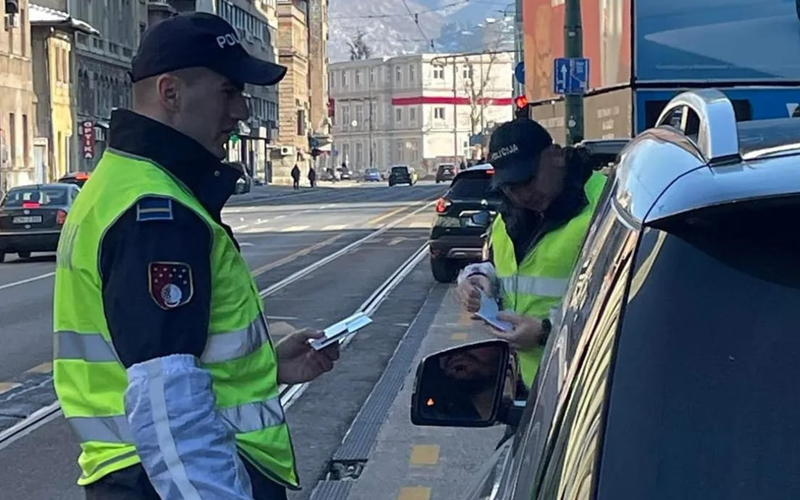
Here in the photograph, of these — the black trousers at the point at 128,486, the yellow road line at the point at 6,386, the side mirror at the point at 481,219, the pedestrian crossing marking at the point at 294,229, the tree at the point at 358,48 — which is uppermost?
the tree at the point at 358,48

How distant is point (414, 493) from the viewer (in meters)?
7.25

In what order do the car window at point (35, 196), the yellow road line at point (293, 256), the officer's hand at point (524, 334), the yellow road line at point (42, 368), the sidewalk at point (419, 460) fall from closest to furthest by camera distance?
the officer's hand at point (524, 334) → the sidewalk at point (419, 460) → the yellow road line at point (42, 368) → the yellow road line at point (293, 256) → the car window at point (35, 196)

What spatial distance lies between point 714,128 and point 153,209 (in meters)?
1.21

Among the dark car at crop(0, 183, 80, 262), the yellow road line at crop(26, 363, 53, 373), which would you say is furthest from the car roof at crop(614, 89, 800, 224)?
the dark car at crop(0, 183, 80, 262)

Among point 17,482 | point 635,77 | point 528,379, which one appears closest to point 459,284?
point 528,379

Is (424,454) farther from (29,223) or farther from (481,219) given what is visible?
(29,223)

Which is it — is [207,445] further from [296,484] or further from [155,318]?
[296,484]

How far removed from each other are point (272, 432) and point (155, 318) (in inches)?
18.6

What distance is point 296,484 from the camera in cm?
326

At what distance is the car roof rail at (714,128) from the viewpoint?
79.5 inches

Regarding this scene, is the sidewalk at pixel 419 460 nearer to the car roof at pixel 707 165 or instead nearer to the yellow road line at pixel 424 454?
the yellow road line at pixel 424 454

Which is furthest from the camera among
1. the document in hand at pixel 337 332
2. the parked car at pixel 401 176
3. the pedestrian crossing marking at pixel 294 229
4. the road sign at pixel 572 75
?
the parked car at pixel 401 176

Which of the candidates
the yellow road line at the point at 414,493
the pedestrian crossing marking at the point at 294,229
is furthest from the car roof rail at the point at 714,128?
the pedestrian crossing marking at the point at 294,229

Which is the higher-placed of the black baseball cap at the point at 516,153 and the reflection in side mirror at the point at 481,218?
the black baseball cap at the point at 516,153
